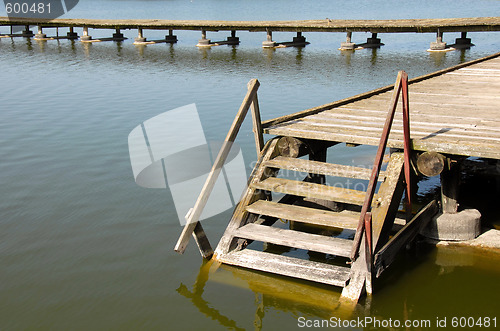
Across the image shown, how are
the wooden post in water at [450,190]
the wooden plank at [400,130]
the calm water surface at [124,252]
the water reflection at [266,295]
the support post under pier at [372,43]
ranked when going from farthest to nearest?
the support post under pier at [372,43]
the wooden post in water at [450,190]
the wooden plank at [400,130]
the calm water surface at [124,252]
the water reflection at [266,295]

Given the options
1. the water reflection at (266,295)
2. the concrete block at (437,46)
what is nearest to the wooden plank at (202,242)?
the water reflection at (266,295)

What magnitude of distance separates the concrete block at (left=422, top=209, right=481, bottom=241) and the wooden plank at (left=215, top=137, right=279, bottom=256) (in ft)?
6.95

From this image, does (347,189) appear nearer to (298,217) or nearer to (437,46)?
(298,217)

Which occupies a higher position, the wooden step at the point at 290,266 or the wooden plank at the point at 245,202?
the wooden plank at the point at 245,202

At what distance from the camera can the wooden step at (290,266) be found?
221 inches

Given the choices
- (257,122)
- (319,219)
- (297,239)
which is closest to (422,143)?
(319,219)

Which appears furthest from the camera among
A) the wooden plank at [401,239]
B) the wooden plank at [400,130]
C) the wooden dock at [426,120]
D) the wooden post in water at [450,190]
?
the wooden post in water at [450,190]

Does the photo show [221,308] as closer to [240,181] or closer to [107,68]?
[240,181]

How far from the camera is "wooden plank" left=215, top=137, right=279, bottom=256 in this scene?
6.29 metres

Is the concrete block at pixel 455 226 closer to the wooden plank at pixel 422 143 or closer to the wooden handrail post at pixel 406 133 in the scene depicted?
the wooden handrail post at pixel 406 133

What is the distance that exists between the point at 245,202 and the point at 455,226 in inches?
101

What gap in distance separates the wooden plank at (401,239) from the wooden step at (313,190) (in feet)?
1.68

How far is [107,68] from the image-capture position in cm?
2338

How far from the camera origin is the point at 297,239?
236 inches
